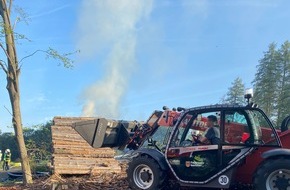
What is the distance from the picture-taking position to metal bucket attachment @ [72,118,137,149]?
889cm

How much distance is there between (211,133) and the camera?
7.38 metres

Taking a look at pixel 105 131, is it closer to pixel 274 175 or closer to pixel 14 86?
pixel 274 175

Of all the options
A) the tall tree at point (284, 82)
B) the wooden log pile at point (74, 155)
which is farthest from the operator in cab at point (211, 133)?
A: the tall tree at point (284, 82)

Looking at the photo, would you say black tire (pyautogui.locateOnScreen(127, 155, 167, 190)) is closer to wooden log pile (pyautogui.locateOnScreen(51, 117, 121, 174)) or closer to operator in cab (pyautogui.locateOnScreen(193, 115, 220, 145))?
operator in cab (pyautogui.locateOnScreen(193, 115, 220, 145))

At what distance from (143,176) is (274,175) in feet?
8.83

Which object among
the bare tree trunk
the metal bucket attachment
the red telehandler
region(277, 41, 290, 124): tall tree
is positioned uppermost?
region(277, 41, 290, 124): tall tree

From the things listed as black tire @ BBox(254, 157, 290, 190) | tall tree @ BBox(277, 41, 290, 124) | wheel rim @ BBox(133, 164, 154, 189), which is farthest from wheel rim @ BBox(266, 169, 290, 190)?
tall tree @ BBox(277, 41, 290, 124)

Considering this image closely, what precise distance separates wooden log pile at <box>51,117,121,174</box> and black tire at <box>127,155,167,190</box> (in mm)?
3395

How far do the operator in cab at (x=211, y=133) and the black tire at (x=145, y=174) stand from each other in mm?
1011

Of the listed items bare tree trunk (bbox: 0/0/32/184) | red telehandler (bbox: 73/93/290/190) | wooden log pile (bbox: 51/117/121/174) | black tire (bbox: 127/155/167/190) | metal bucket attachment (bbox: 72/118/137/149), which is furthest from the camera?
bare tree trunk (bbox: 0/0/32/184)

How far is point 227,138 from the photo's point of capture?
23.7 ft

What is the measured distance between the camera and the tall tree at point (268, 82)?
111ft

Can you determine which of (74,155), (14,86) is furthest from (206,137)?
(14,86)

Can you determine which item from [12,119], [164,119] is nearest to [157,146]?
[164,119]
